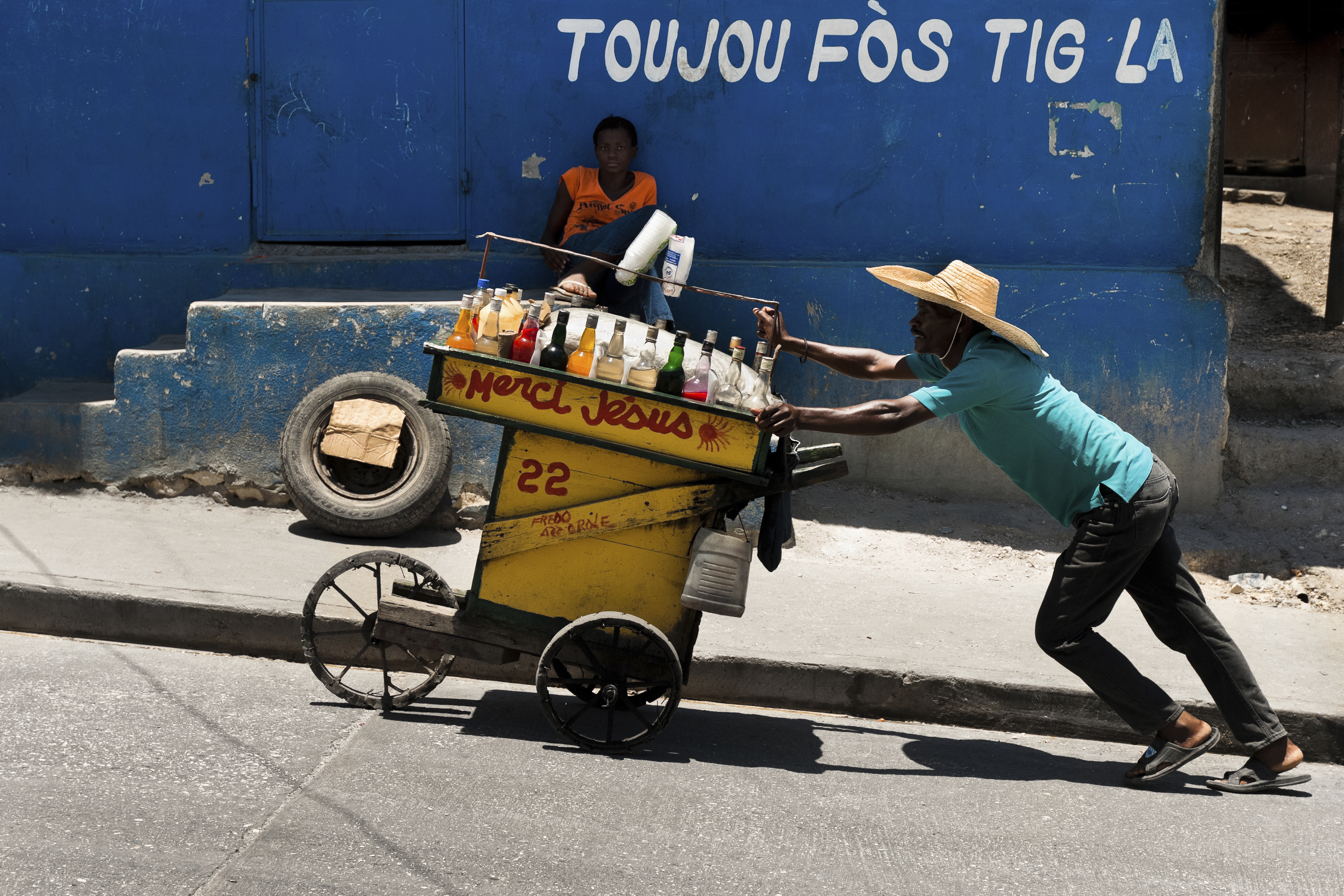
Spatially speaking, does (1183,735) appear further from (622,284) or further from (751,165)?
(751,165)

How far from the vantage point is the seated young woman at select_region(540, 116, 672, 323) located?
5.98m

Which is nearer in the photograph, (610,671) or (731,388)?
(731,388)

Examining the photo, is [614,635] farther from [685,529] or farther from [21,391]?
[21,391]

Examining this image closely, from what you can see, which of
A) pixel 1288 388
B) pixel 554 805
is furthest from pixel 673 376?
pixel 1288 388

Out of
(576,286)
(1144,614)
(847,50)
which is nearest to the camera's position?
(1144,614)

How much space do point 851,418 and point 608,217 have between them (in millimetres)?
3093

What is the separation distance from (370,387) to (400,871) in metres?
3.23

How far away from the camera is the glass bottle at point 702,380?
3.64 meters

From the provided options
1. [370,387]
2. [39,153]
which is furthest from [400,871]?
[39,153]

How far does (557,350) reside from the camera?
12.2 feet

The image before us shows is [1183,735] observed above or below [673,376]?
below

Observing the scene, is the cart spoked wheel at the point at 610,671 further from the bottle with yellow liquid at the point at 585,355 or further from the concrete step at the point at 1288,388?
the concrete step at the point at 1288,388

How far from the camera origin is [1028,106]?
629cm

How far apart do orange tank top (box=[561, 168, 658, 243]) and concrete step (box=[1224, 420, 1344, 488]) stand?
337 centimetres
